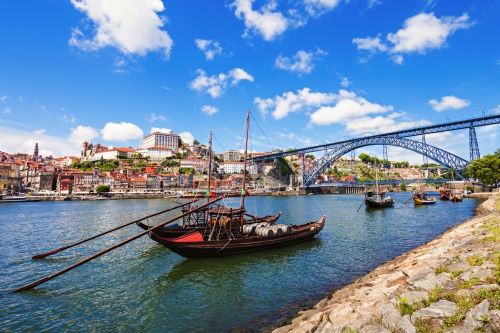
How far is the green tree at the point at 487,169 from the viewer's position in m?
55.9

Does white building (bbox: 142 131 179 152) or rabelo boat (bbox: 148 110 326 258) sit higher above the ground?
white building (bbox: 142 131 179 152)

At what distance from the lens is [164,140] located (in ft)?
470

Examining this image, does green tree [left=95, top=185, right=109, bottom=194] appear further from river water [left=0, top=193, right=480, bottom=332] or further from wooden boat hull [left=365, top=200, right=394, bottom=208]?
wooden boat hull [left=365, top=200, right=394, bottom=208]

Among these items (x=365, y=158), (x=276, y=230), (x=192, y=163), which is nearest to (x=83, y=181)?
(x=192, y=163)

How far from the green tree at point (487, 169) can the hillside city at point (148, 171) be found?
1793 cm

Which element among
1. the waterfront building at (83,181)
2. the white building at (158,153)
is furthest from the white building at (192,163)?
the waterfront building at (83,181)

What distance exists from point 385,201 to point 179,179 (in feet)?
259

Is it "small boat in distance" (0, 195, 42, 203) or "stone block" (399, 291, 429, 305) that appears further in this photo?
"small boat in distance" (0, 195, 42, 203)

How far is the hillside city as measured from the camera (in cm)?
9306

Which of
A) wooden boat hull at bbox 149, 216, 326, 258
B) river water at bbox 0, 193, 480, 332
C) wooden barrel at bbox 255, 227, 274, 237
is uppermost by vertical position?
wooden barrel at bbox 255, 227, 274, 237

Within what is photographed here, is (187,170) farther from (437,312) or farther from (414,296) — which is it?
(437,312)

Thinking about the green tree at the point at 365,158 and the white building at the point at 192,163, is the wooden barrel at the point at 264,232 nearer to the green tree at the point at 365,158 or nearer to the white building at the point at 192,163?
the white building at the point at 192,163

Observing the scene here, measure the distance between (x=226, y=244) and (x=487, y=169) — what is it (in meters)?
63.8

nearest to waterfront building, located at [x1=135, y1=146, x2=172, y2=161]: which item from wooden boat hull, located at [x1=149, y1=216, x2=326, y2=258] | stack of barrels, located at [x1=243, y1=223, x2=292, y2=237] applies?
stack of barrels, located at [x1=243, y1=223, x2=292, y2=237]
